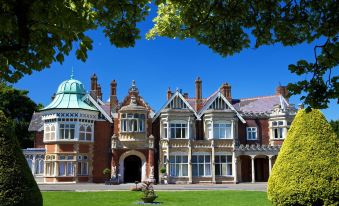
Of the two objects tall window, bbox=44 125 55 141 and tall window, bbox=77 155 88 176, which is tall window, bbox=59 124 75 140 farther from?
tall window, bbox=77 155 88 176

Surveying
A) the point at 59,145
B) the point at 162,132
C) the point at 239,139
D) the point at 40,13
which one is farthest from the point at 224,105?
the point at 40,13

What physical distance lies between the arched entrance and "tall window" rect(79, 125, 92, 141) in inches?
181

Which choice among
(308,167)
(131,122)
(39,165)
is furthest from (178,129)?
A: (308,167)

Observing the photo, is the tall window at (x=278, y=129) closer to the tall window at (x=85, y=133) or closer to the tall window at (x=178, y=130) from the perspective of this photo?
the tall window at (x=178, y=130)

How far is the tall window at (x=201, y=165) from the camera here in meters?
42.7

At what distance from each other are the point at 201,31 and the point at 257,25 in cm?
109

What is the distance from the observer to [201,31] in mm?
8305

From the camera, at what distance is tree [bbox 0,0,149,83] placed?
5.32 m

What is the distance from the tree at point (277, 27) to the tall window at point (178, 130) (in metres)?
34.3

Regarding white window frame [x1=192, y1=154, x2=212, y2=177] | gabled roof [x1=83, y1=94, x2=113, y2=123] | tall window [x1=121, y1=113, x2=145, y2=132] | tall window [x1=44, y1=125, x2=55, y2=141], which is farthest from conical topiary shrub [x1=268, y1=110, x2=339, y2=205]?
tall window [x1=44, y1=125, x2=55, y2=141]

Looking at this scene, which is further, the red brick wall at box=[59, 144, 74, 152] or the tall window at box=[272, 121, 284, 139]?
the tall window at box=[272, 121, 284, 139]

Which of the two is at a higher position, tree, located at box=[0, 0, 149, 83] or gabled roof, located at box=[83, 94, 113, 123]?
gabled roof, located at box=[83, 94, 113, 123]

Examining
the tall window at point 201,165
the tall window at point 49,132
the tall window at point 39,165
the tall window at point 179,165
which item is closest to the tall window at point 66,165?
the tall window at point 49,132

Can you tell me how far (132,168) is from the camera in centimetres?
4397
